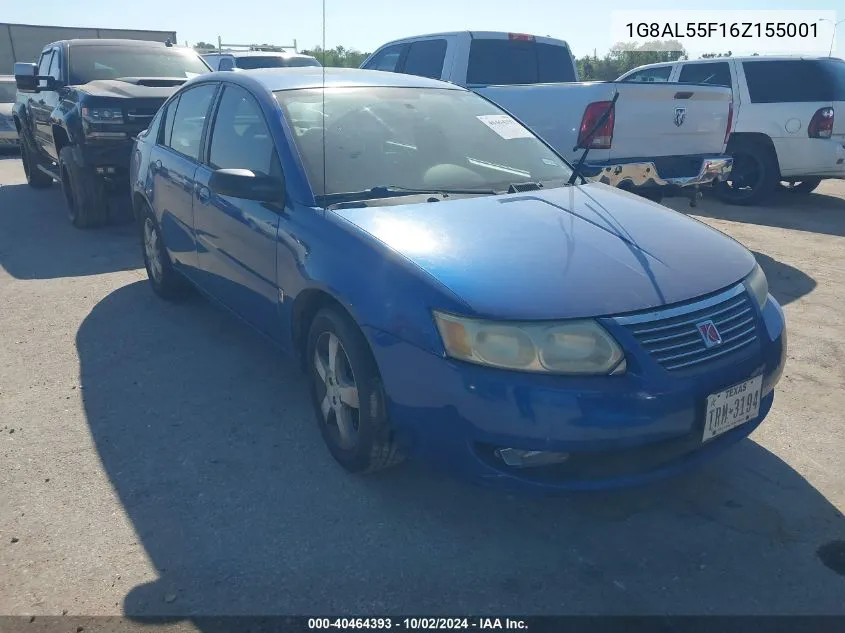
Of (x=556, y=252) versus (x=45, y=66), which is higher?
(x=45, y=66)

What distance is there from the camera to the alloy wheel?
3.03m

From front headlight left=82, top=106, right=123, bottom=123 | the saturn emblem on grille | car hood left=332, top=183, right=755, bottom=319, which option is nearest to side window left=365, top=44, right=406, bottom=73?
front headlight left=82, top=106, right=123, bottom=123

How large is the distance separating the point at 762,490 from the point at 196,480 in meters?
2.39

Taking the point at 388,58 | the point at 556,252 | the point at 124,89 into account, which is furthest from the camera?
the point at 388,58

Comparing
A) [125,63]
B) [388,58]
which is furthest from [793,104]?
[125,63]

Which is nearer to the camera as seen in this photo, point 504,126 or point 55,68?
point 504,126

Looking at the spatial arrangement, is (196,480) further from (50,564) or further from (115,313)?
(115,313)

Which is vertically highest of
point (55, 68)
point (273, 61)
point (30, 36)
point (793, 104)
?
point (30, 36)

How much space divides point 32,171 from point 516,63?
6.97 meters

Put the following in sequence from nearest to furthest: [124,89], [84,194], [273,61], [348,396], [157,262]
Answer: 1. [348,396]
2. [157,262]
3. [124,89]
4. [84,194]
5. [273,61]

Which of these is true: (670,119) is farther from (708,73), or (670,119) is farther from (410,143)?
(708,73)

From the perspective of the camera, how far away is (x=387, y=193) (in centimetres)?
333

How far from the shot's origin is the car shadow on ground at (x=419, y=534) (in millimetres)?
2461

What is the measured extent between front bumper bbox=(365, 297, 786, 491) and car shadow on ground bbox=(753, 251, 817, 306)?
3264mm
